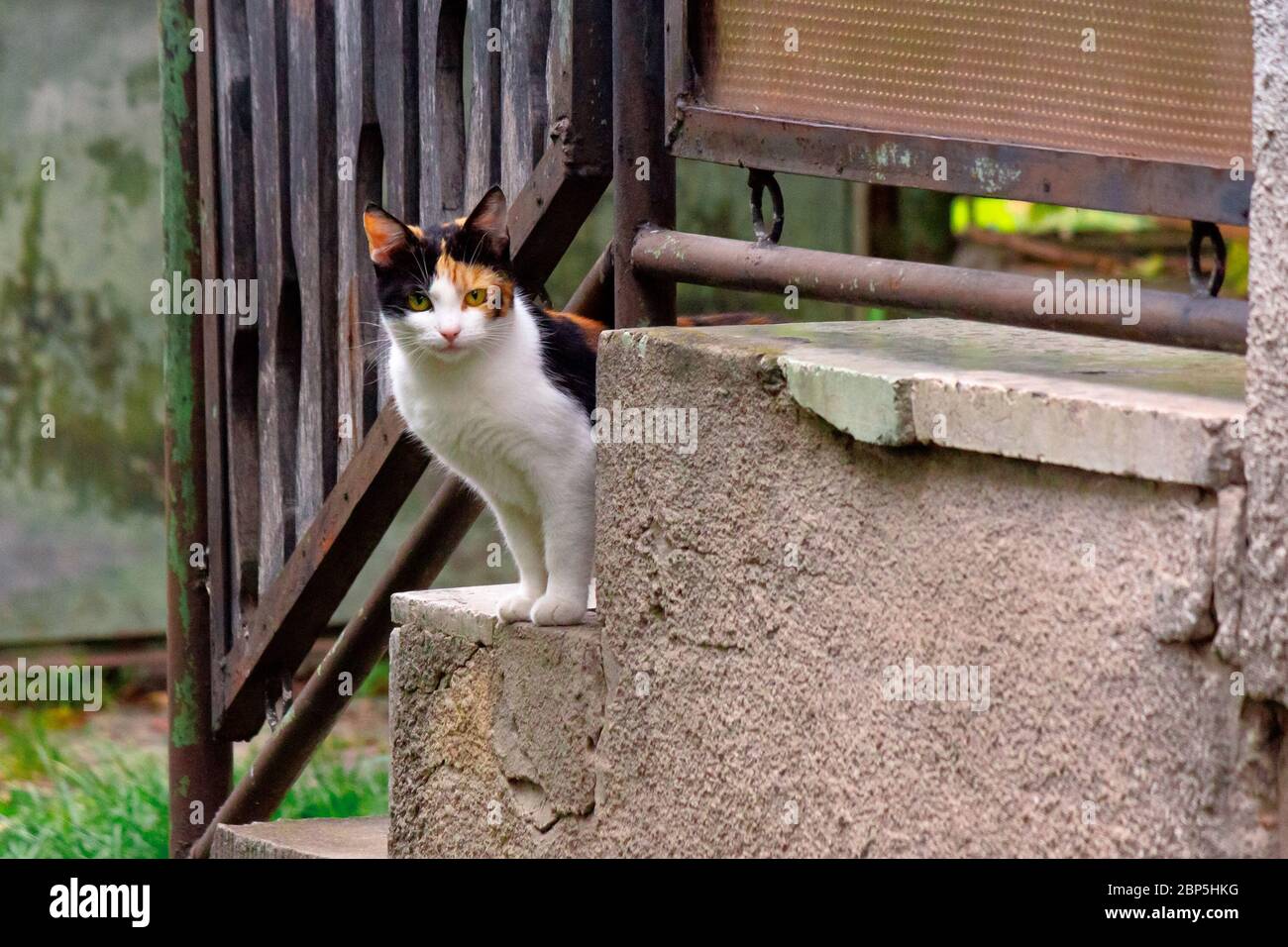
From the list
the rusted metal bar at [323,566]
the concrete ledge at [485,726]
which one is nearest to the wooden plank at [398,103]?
the rusted metal bar at [323,566]

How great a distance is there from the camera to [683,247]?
8.17ft

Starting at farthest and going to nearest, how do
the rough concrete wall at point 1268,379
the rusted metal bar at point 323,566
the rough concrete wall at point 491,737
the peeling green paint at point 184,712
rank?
the peeling green paint at point 184,712 < the rusted metal bar at point 323,566 < the rough concrete wall at point 491,737 < the rough concrete wall at point 1268,379

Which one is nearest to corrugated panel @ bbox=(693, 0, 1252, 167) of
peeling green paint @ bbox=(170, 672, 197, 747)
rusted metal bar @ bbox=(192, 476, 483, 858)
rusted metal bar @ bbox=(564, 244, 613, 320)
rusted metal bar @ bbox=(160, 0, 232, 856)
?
rusted metal bar @ bbox=(564, 244, 613, 320)

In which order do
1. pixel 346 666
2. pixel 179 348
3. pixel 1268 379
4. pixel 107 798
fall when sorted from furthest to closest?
pixel 107 798 → pixel 179 348 → pixel 346 666 → pixel 1268 379

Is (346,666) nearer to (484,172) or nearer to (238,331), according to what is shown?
(238,331)

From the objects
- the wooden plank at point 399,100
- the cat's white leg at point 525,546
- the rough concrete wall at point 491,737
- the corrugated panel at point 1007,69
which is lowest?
the rough concrete wall at point 491,737

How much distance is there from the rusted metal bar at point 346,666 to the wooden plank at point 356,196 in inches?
8.9

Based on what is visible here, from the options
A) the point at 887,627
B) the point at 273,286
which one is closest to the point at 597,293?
the point at 273,286

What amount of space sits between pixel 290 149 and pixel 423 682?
1264 mm

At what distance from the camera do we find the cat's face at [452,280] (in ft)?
8.93

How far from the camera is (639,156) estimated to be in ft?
8.48

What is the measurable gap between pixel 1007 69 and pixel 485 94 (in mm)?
1169

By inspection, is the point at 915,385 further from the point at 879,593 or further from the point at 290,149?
the point at 290,149

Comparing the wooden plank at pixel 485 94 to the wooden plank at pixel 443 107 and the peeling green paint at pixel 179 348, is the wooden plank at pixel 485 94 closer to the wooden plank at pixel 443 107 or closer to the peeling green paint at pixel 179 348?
the wooden plank at pixel 443 107
